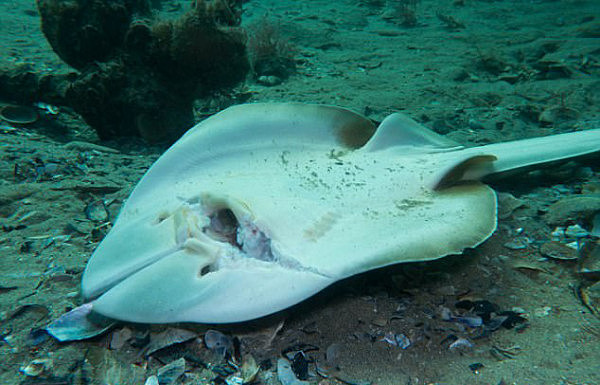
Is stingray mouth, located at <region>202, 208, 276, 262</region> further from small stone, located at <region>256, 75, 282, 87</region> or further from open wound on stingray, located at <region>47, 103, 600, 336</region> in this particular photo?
small stone, located at <region>256, 75, 282, 87</region>

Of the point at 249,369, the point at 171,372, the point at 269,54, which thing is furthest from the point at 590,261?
the point at 269,54

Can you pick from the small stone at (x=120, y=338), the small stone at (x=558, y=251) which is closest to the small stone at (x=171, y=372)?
the small stone at (x=120, y=338)

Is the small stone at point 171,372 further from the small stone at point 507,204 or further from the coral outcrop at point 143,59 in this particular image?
the coral outcrop at point 143,59

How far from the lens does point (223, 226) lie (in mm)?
2033

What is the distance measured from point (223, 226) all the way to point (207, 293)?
56 cm

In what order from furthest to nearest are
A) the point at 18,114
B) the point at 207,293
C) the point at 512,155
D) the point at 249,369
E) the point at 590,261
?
the point at 18,114, the point at 512,155, the point at 590,261, the point at 249,369, the point at 207,293

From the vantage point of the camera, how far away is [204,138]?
2.49 metres

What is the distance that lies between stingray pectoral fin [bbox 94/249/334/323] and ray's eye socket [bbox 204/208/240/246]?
0.30 meters

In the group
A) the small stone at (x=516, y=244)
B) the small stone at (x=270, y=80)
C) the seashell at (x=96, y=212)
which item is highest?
the small stone at (x=516, y=244)

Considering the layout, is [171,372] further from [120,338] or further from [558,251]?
[558,251]

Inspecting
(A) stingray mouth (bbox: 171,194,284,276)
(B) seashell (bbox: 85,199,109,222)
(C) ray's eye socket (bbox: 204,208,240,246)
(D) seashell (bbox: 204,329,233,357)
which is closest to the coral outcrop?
(B) seashell (bbox: 85,199,109,222)

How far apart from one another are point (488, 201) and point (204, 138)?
196cm

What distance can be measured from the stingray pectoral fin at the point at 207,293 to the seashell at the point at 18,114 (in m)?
3.91

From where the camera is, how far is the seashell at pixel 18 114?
13.9 ft
